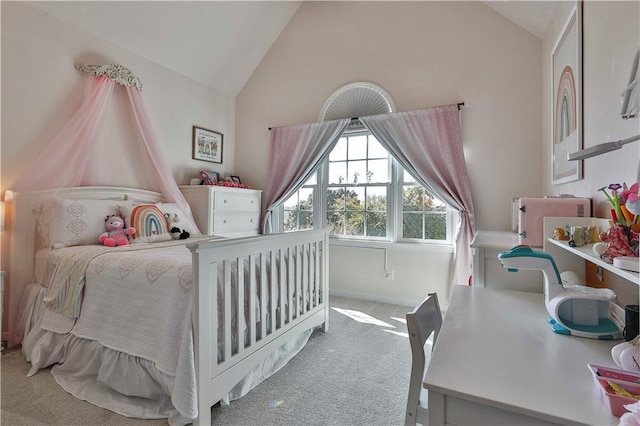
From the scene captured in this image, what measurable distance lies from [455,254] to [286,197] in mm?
2095

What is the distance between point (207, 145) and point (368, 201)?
7.36ft

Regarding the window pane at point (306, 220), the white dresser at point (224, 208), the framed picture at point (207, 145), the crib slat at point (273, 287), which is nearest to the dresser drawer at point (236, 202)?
the white dresser at point (224, 208)

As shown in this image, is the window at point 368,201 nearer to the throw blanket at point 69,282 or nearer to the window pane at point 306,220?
the window pane at point 306,220

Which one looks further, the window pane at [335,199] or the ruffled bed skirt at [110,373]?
the window pane at [335,199]

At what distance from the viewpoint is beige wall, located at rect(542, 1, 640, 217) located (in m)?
1.11

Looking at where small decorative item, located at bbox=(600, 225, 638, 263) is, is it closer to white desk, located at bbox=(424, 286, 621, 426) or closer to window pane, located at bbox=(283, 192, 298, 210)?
white desk, located at bbox=(424, 286, 621, 426)

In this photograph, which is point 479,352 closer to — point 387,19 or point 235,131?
point 387,19

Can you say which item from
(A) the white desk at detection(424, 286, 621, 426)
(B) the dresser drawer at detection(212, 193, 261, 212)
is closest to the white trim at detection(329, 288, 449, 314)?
(B) the dresser drawer at detection(212, 193, 261, 212)

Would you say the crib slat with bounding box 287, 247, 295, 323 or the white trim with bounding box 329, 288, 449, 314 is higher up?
the crib slat with bounding box 287, 247, 295, 323

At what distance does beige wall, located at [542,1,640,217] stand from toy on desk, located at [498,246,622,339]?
1.38ft

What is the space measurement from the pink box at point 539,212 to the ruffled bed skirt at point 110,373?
67.3 inches

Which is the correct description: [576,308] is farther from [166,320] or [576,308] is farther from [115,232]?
[115,232]

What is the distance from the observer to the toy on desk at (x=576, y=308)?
103 cm

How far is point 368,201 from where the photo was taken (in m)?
3.73
